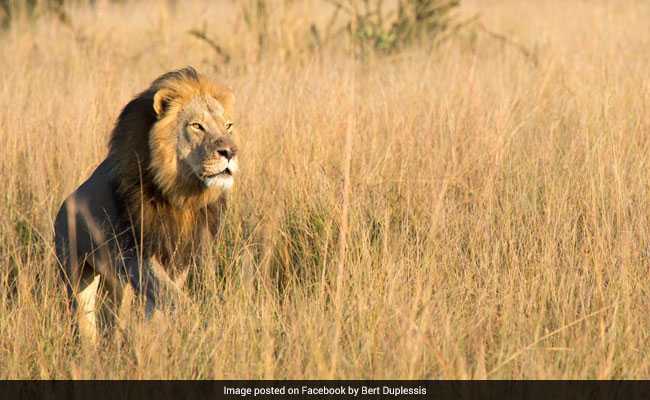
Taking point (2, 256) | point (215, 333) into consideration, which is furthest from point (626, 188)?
point (2, 256)

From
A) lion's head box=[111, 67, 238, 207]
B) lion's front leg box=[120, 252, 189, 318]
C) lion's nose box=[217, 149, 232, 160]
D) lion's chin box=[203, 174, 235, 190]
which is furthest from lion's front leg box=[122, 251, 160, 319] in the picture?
lion's nose box=[217, 149, 232, 160]

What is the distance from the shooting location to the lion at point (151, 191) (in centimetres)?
365

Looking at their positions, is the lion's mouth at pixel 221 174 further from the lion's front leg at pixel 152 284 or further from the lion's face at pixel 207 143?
the lion's front leg at pixel 152 284

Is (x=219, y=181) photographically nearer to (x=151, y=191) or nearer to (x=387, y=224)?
(x=151, y=191)

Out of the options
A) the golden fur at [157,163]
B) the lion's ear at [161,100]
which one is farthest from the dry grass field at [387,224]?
the lion's ear at [161,100]

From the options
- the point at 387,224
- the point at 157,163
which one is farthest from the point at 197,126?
the point at 387,224

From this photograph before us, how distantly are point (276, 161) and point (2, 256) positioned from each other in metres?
1.49

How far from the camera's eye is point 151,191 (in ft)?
12.3
